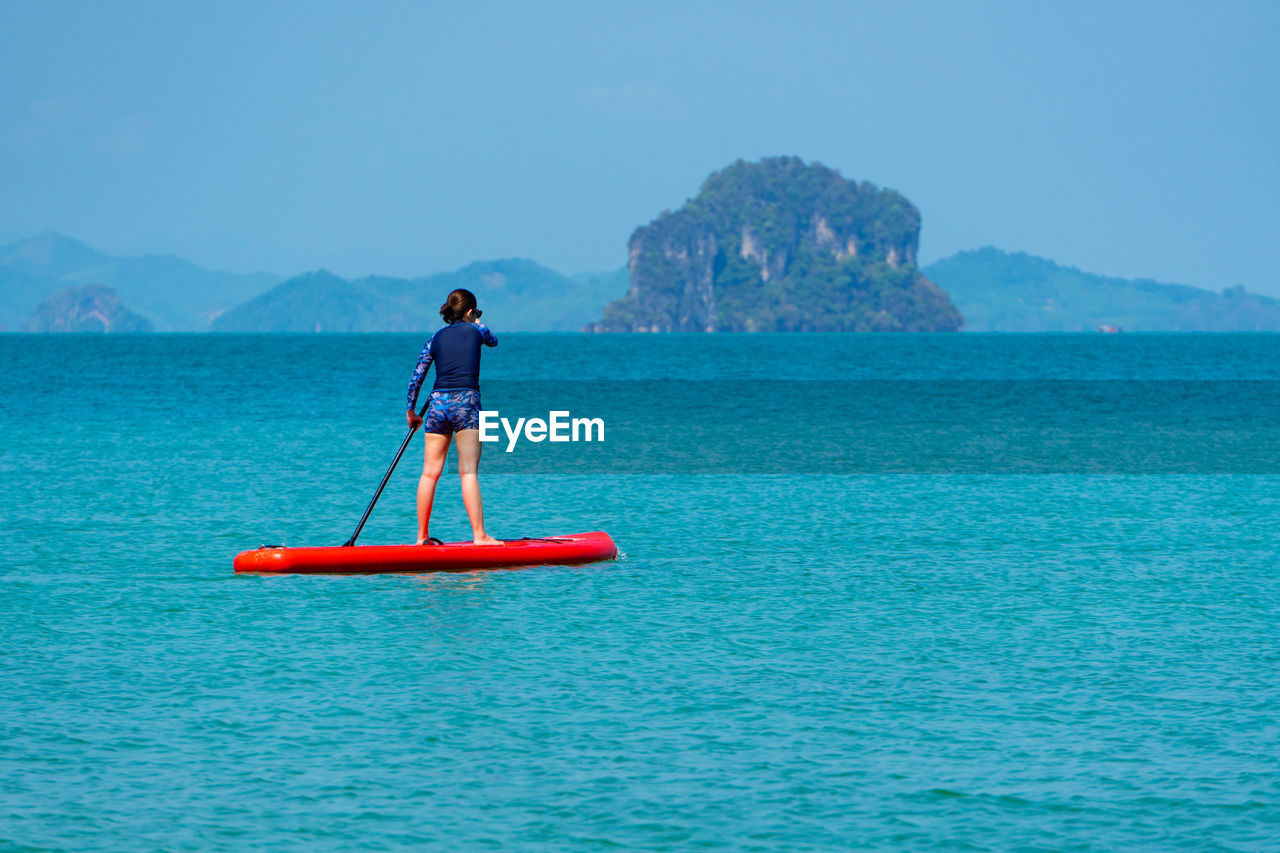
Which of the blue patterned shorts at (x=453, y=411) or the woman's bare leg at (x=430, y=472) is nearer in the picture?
the blue patterned shorts at (x=453, y=411)

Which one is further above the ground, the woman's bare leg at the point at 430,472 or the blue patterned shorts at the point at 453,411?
the blue patterned shorts at the point at 453,411

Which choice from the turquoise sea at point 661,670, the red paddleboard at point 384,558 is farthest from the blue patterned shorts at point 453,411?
the turquoise sea at point 661,670

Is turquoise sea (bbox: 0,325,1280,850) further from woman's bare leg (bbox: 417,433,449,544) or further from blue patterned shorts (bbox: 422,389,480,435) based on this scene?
blue patterned shorts (bbox: 422,389,480,435)

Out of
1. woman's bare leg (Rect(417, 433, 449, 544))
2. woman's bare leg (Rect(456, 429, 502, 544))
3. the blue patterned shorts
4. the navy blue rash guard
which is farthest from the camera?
woman's bare leg (Rect(417, 433, 449, 544))

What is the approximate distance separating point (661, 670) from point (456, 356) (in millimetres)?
4744

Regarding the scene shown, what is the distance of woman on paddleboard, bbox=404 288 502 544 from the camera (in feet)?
48.4

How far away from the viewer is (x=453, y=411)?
14938 mm

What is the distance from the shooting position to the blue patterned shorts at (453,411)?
14.9 meters

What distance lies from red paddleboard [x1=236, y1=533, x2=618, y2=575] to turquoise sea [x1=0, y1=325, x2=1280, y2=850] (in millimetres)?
227

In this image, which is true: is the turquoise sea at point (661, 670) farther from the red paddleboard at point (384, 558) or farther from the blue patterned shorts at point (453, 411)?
the blue patterned shorts at point (453, 411)

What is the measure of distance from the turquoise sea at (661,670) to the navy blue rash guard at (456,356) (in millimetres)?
1905

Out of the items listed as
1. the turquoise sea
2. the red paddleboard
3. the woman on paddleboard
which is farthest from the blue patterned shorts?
the turquoise sea

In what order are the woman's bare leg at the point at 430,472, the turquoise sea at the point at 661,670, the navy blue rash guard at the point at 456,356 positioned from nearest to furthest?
the turquoise sea at the point at 661,670 < the navy blue rash guard at the point at 456,356 < the woman's bare leg at the point at 430,472

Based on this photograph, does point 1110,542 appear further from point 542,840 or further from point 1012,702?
point 542,840
